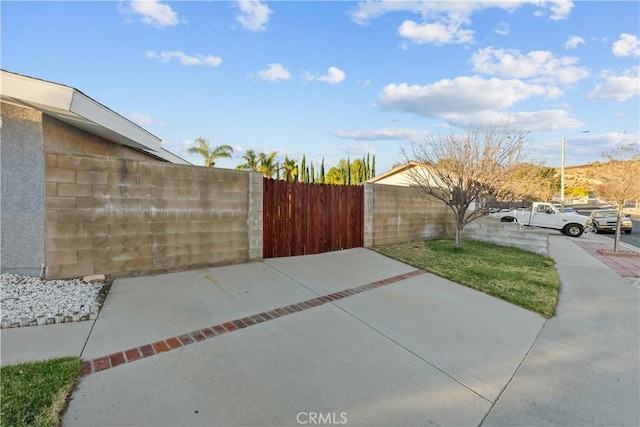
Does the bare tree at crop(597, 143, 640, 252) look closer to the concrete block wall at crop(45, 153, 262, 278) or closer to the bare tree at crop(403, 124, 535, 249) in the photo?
the bare tree at crop(403, 124, 535, 249)

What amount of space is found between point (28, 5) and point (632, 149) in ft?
53.4

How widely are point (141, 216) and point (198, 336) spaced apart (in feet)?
8.78

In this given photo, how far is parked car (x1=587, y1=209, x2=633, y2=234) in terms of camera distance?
18094 millimetres

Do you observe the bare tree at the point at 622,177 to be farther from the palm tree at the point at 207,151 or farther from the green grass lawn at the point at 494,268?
the palm tree at the point at 207,151

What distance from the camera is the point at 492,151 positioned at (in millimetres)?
9422

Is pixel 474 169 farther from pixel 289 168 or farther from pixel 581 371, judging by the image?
pixel 289 168

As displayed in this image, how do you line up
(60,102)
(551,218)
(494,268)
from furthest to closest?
(551,218) → (494,268) → (60,102)

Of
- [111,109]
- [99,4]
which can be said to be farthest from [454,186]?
[99,4]

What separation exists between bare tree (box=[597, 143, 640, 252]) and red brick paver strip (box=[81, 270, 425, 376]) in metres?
10.7

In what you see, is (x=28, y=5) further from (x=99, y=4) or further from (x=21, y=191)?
(x=21, y=191)

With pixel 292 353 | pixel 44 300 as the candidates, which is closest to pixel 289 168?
pixel 44 300

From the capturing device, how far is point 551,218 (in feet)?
52.4

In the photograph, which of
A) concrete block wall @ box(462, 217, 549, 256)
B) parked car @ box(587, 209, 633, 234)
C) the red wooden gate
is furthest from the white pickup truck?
the red wooden gate

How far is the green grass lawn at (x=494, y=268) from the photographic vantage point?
5281mm
